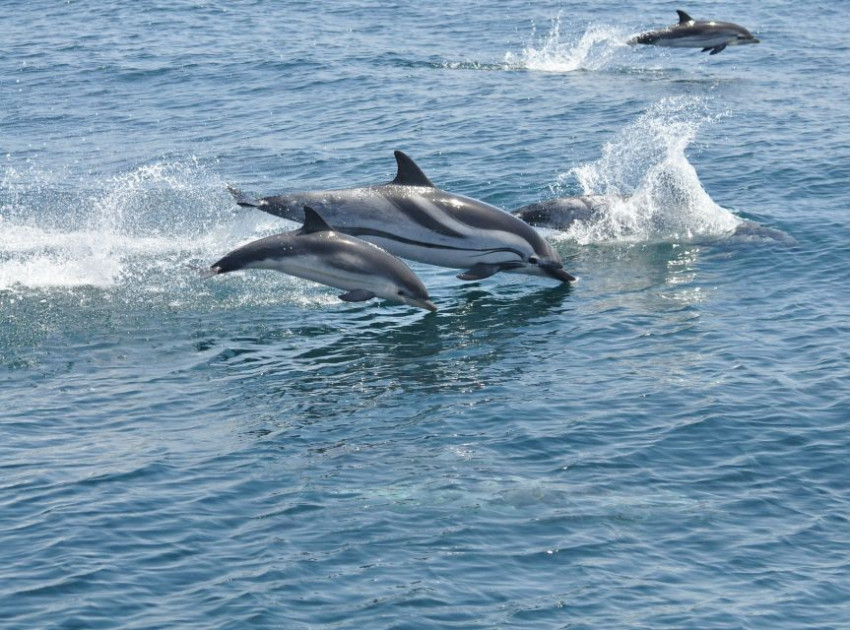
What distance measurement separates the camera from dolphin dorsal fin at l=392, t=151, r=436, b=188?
20750 millimetres

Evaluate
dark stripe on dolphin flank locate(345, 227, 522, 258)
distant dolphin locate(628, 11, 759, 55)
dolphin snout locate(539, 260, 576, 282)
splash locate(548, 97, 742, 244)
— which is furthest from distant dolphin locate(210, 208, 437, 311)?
distant dolphin locate(628, 11, 759, 55)

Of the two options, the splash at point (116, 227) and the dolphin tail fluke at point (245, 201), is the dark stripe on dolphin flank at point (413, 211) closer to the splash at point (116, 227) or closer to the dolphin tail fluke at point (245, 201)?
the dolphin tail fluke at point (245, 201)

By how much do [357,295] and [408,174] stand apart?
2.37m

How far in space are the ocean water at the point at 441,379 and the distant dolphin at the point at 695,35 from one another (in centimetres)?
157

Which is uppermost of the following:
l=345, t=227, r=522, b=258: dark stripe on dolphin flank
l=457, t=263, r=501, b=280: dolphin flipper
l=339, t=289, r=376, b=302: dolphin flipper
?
l=345, t=227, r=522, b=258: dark stripe on dolphin flank

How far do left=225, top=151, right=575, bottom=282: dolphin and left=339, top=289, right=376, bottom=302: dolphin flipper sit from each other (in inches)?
52.6

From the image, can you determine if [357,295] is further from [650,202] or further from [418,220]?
[650,202]

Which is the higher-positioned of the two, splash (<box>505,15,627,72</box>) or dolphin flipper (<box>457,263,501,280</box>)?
splash (<box>505,15,627,72</box>)

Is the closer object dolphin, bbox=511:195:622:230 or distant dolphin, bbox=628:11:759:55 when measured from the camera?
dolphin, bbox=511:195:622:230

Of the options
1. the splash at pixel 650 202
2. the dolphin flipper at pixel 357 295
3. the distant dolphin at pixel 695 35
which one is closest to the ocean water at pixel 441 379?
the splash at pixel 650 202

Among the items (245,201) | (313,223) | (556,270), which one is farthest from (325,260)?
(556,270)

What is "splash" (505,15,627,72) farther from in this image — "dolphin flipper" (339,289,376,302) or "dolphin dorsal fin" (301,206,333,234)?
"dolphin flipper" (339,289,376,302)

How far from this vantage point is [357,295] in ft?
64.3

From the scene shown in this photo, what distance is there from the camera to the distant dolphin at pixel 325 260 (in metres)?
19.5
